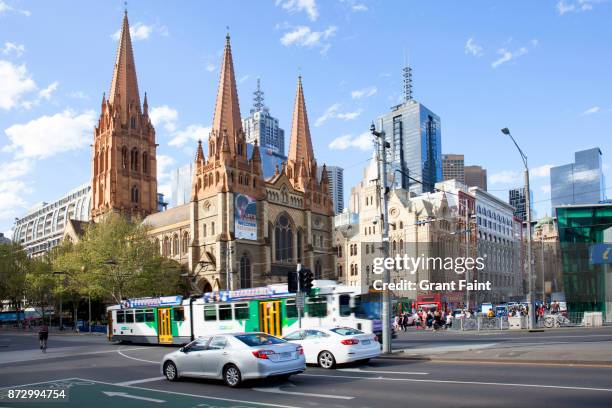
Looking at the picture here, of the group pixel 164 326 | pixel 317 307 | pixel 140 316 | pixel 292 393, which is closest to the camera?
pixel 292 393

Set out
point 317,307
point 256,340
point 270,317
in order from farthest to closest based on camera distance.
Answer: point 270,317 < point 317,307 < point 256,340

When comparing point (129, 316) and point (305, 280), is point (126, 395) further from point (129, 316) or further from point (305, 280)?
point (129, 316)

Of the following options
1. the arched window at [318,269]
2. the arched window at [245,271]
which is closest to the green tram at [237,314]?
the arched window at [245,271]

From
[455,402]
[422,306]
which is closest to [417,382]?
[455,402]

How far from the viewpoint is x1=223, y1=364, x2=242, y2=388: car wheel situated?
13.6m

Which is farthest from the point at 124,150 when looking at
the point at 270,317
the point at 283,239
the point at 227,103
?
the point at 270,317

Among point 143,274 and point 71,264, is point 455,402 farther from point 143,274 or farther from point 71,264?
point 71,264

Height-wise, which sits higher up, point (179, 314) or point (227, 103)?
point (227, 103)

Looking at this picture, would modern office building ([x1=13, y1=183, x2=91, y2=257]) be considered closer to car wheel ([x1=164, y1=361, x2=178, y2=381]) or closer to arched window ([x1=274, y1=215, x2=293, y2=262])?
arched window ([x1=274, y1=215, x2=293, y2=262])

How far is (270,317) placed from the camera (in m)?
26.9

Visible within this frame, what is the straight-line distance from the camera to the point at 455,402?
10461 mm

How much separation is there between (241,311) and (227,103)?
45257 mm

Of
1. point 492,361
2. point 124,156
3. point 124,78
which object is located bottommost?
point 492,361

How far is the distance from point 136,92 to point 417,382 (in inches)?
3265
